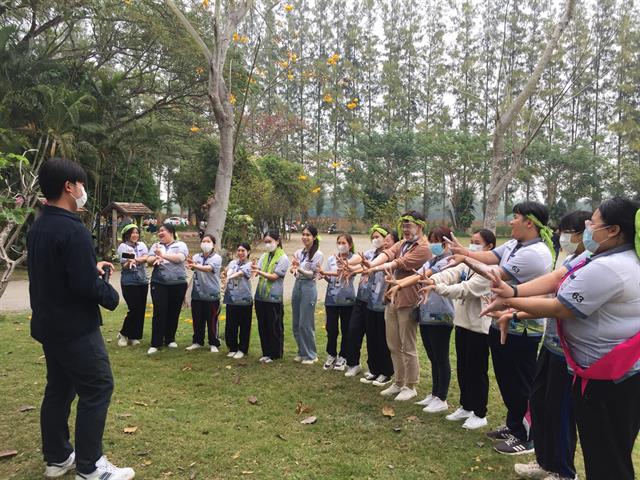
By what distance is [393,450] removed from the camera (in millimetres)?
3701

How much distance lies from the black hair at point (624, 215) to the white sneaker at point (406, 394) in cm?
289

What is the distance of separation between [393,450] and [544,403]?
119cm

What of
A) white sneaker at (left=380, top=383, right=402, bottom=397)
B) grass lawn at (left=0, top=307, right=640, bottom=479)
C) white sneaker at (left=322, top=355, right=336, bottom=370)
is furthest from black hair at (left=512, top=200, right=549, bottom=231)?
white sneaker at (left=322, top=355, right=336, bottom=370)

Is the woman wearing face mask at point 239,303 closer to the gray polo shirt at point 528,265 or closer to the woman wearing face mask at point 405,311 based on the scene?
the woman wearing face mask at point 405,311

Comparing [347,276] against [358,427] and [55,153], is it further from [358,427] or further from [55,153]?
[55,153]

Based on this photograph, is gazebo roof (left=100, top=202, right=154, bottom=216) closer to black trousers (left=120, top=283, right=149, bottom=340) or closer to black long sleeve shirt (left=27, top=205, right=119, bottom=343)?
black trousers (left=120, top=283, right=149, bottom=340)

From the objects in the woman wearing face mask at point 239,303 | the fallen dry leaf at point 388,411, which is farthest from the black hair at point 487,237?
the woman wearing face mask at point 239,303

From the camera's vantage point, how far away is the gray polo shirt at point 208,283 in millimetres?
6516

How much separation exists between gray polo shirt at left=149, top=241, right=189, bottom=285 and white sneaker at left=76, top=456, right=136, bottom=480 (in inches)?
142

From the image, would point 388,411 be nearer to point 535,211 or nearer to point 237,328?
point 535,211

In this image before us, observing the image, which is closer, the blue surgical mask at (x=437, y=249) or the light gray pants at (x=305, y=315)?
the blue surgical mask at (x=437, y=249)

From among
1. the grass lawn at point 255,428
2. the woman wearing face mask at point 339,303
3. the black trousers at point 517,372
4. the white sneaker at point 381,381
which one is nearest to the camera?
the grass lawn at point 255,428

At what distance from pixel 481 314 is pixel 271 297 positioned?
349cm

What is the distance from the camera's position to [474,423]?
13.6ft
